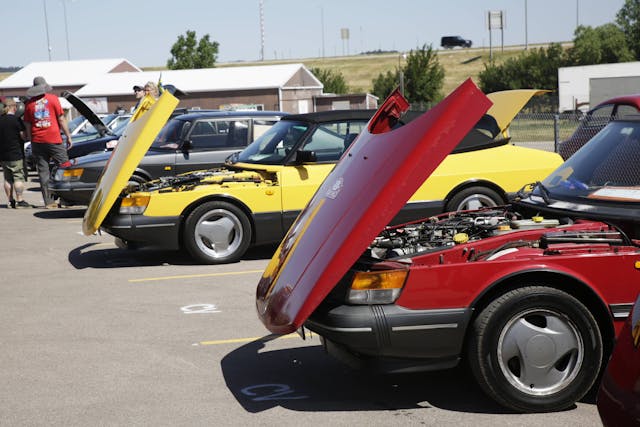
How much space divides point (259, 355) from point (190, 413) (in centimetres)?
122

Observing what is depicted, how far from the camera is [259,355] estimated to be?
20.1ft

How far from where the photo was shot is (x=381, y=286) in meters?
4.62

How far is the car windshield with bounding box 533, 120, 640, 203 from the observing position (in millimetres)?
5512

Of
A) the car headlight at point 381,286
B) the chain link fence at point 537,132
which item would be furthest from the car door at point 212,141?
the chain link fence at point 537,132

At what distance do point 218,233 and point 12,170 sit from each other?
754cm

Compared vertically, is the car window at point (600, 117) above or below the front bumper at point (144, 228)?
above

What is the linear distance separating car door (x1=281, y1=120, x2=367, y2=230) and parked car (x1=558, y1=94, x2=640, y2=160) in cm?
506

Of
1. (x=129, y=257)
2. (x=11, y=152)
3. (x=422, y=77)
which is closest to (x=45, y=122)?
(x=11, y=152)

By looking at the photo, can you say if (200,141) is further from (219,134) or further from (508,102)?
(508,102)

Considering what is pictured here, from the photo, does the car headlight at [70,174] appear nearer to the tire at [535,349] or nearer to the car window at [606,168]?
the car window at [606,168]

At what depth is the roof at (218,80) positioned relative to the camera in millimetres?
42375

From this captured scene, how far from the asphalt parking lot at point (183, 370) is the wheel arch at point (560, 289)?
0.49m

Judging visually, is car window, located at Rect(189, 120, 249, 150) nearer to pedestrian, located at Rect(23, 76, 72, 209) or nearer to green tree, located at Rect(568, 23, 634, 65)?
pedestrian, located at Rect(23, 76, 72, 209)

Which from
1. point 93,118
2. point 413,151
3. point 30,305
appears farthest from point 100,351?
point 93,118
